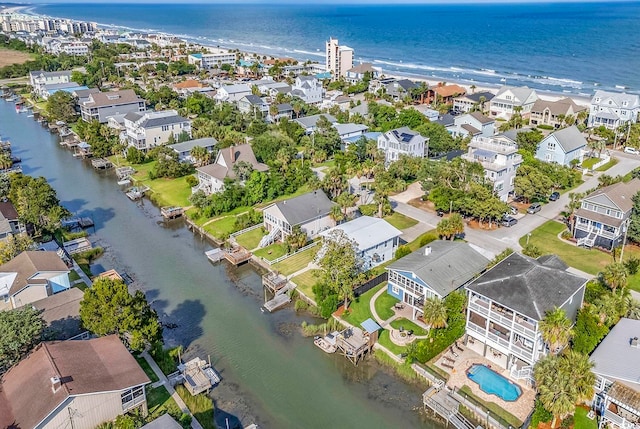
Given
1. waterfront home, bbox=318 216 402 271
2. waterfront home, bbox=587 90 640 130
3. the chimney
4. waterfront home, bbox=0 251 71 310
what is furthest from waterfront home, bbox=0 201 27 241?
waterfront home, bbox=587 90 640 130

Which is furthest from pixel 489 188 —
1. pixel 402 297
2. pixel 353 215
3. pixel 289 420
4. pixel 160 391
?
pixel 160 391

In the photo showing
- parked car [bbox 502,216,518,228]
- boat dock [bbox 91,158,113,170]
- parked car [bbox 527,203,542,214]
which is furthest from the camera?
boat dock [bbox 91,158,113,170]

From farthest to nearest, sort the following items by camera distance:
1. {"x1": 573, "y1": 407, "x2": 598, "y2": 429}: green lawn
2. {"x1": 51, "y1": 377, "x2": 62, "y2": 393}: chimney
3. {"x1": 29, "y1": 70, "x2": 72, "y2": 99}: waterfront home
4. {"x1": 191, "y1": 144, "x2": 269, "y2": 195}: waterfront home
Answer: {"x1": 29, "y1": 70, "x2": 72, "y2": 99}: waterfront home → {"x1": 191, "y1": 144, "x2": 269, "y2": 195}: waterfront home → {"x1": 573, "y1": 407, "x2": 598, "y2": 429}: green lawn → {"x1": 51, "y1": 377, "x2": 62, "y2": 393}: chimney

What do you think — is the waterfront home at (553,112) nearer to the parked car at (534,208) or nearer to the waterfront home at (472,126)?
the waterfront home at (472,126)

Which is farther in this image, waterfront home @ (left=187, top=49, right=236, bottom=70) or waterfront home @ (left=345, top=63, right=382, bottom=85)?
waterfront home @ (left=187, top=49, right=236, bottom=70)

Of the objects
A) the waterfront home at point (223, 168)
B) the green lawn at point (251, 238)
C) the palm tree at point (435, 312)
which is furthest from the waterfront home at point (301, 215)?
the palm tree at point (435, 312)

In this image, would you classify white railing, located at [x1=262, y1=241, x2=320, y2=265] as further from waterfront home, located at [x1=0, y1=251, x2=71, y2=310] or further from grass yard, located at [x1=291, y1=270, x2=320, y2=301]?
waterfront home, located at [x1=0, y1=251, x2=71, y2=310]
